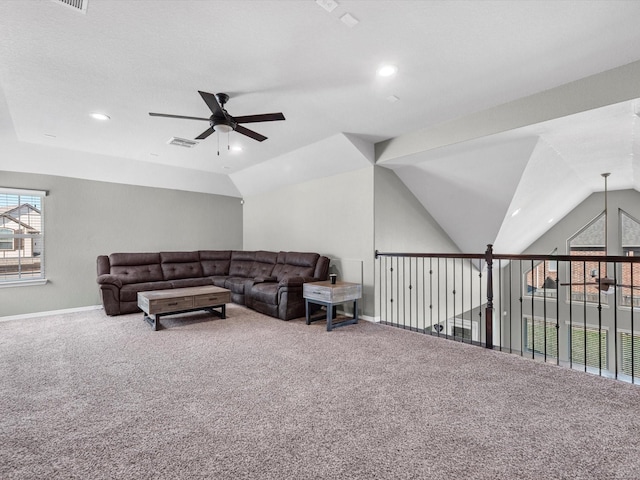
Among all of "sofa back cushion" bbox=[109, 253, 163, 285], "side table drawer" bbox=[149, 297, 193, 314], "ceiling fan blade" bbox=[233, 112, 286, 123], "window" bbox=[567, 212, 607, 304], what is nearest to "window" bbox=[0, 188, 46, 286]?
"sofa back cushion" bbox=[109, 253, 163, 285]

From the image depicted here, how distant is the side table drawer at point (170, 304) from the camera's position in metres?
4.27

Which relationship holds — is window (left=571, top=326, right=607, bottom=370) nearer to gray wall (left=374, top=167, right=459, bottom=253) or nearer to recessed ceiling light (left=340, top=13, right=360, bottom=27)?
gray wall (left=374, top=167, right=459, bottom=253)

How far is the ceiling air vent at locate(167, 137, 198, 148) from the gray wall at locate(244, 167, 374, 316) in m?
2.18

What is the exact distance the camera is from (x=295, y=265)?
19.2 ft

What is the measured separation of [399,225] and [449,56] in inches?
122

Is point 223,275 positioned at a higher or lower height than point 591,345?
higher

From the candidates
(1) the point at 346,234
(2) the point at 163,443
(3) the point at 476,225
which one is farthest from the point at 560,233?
(2) the point at 163,443

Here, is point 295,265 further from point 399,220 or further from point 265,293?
point 399,220

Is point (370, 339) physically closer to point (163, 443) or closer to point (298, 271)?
point (298, 271)

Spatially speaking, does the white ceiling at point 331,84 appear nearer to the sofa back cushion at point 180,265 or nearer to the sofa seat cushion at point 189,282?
the sofa back cushion at point 180,265

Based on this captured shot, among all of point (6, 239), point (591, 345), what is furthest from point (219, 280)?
point (591, 345)

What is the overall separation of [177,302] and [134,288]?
1410mm

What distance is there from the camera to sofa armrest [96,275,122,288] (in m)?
5.04

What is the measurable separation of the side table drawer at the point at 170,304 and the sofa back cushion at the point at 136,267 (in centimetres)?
162
